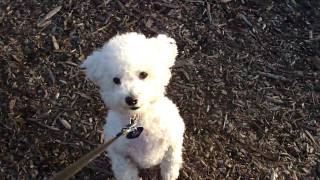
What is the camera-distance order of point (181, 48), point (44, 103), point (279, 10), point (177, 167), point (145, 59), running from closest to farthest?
point (145, 59)
point (177, 167)
point (44, 103)
point (181, 48)
point (279, 10)

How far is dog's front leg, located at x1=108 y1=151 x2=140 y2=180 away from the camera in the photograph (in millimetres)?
2936

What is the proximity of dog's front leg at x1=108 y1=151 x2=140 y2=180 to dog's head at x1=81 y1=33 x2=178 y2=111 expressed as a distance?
39 cm

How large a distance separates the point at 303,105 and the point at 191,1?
45.8 inches

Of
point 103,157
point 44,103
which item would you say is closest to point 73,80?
point 44,103

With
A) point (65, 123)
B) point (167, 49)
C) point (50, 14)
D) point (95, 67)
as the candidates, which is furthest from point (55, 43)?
point (167, 49)

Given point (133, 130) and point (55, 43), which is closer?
point (133, 130)

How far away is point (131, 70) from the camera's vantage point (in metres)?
2.59

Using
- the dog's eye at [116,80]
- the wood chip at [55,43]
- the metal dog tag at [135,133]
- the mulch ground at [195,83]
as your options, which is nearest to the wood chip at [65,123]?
the mulch ground at [195,83]

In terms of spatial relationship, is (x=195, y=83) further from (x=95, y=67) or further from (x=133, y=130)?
(x=95, y=67)

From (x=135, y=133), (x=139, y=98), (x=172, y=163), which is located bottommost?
(x=172, y=163)

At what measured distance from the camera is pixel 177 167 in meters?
3.08

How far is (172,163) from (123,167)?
0.28 meters

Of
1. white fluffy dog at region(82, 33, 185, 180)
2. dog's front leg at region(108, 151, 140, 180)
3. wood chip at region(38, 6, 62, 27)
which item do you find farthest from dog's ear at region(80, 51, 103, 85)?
wood chip at region(38, 6, 62, 27)

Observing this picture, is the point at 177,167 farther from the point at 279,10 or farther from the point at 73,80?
the point at 279,10
